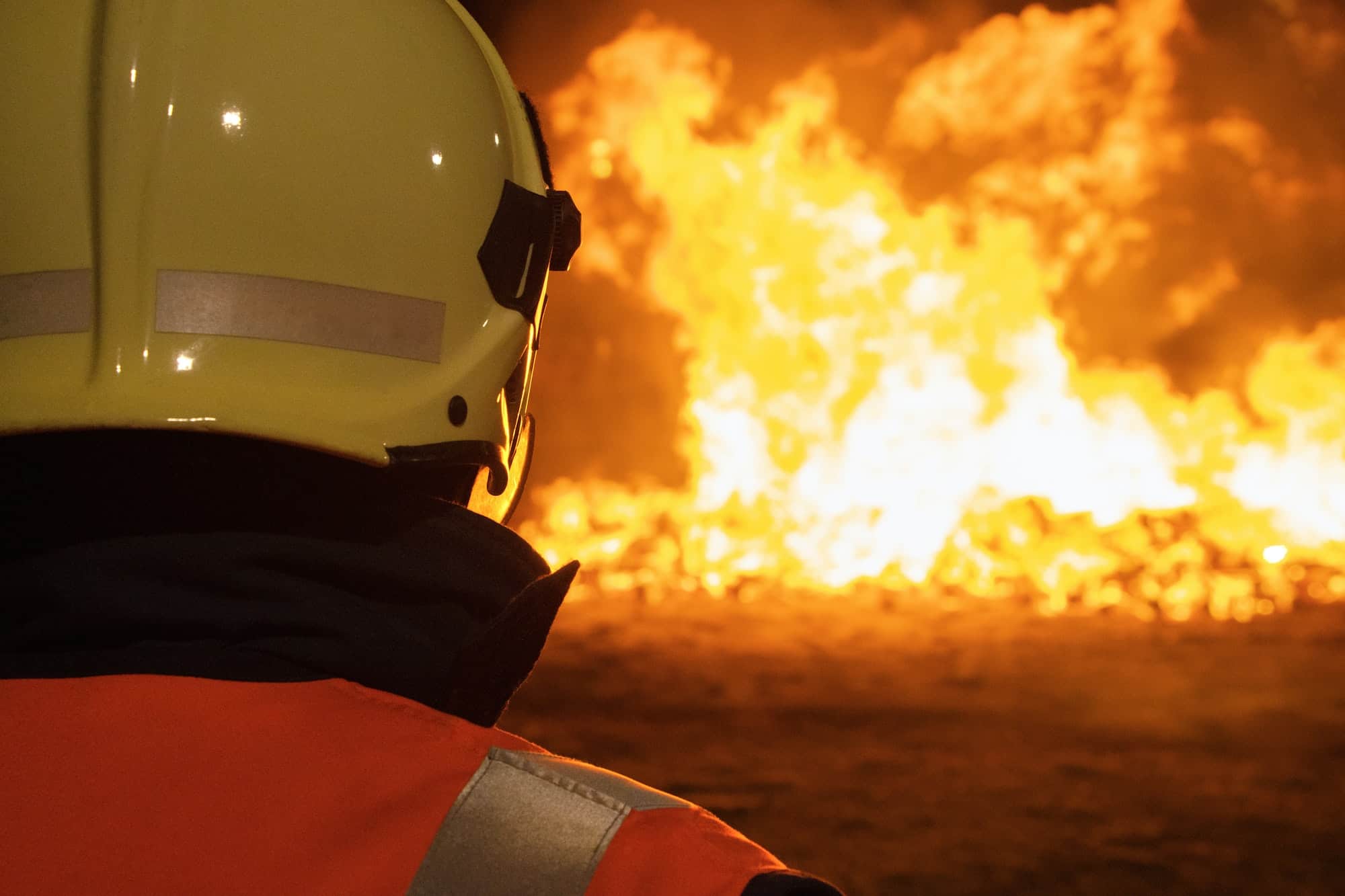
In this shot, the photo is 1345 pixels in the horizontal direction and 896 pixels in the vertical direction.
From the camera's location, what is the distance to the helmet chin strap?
1.59 metres

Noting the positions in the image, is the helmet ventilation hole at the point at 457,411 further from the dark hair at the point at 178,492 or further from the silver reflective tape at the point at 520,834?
the silver reflective tape at the point at 520,834

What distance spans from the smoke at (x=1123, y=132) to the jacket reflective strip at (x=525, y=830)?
6.29 metres

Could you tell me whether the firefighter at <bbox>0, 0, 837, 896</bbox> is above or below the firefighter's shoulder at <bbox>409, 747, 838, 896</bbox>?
above

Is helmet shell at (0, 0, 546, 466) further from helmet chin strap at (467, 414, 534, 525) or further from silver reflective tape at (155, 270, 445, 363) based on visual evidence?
helmet chin strap at (467, 414, 534, 525)

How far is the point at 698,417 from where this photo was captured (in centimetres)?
711

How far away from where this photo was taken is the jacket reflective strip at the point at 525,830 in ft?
2.96

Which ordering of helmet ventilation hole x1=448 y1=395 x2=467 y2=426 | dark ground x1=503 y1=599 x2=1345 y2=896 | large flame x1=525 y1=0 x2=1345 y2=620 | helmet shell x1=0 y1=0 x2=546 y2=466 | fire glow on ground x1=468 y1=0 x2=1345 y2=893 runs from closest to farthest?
helmet shell x1=0 y1=0 x2=546 y2=466 < helmet ventilation hole x1=448 y1=395 x2=467 y2=426 < dark ground x1=503 y1=599 x2=1345 y2=896 < fire glow on ground x1=468 y1=0 x2=1345 y2=893 < large flame x1=525 y1=0 x2=1345 y2=620

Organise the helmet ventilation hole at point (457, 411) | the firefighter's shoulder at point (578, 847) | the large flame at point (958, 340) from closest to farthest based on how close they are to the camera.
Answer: the firefighter's shoulder at point (578, 847) → the helmet ventilation hole at point (457, 411) → the large flame at point (958, 340)

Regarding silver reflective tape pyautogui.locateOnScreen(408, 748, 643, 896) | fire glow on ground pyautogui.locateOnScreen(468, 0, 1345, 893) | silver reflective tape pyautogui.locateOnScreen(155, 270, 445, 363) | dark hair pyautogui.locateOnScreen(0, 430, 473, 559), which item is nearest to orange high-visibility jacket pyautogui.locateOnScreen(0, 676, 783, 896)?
silver reflective tape pyautogui.locateOnScreen(408, 748, 643, 896)

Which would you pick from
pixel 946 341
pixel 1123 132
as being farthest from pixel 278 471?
pixel 1123 132

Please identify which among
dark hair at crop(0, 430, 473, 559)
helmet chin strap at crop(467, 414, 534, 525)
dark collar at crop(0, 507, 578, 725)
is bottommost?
dark collar at crop(0, 507, 578, 725)

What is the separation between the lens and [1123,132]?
679cm

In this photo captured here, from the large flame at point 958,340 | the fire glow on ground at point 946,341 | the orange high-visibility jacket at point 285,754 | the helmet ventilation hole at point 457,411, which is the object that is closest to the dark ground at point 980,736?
the fire glow on ground at point 946,341

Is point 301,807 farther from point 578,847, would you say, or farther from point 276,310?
point 276,310
